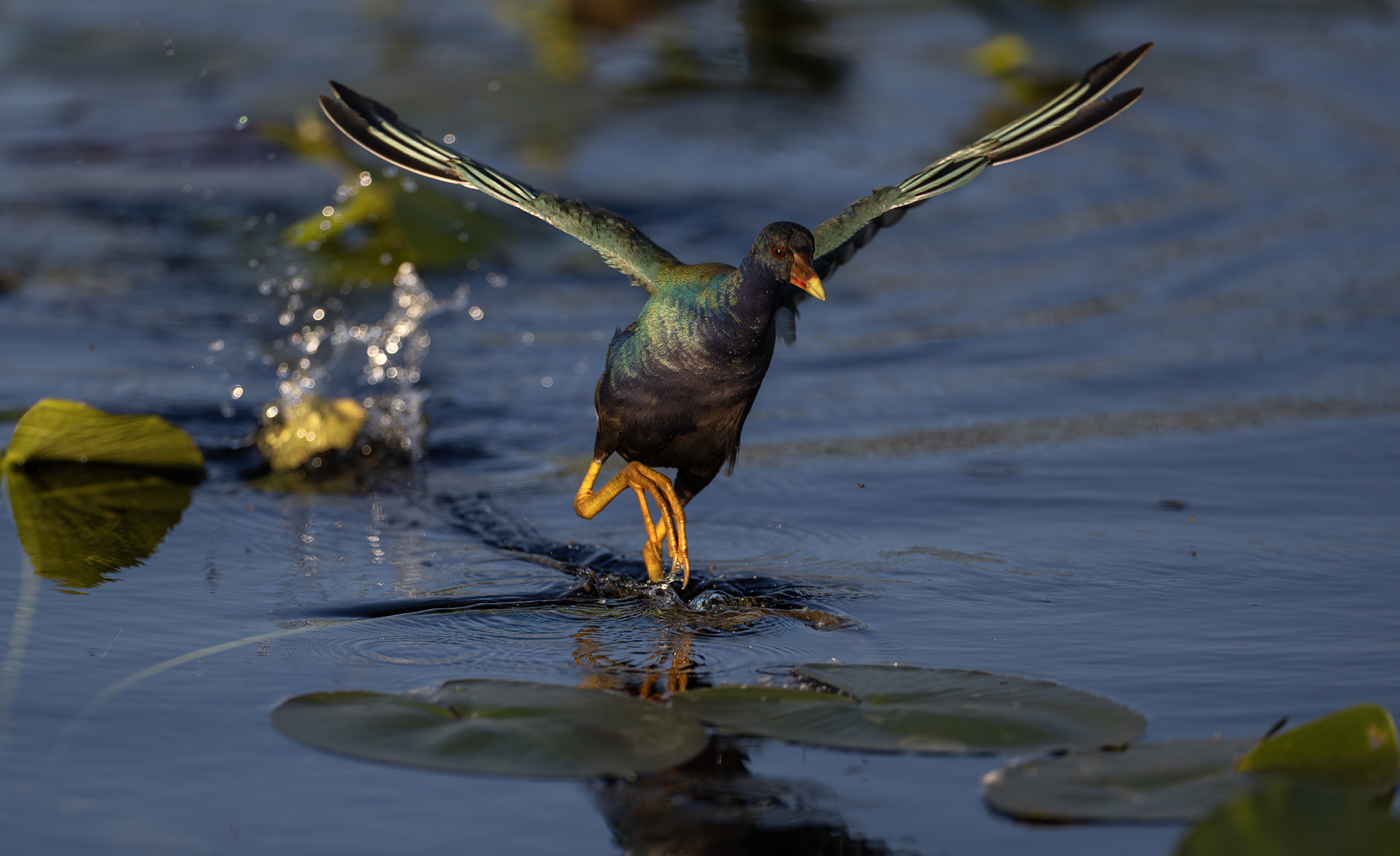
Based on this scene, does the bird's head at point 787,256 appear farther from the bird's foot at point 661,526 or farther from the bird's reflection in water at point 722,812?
the bird's reflection in water at point 722,812

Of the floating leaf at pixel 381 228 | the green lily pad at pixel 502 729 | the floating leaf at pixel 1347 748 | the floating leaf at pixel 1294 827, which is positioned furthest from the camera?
the floating leaf at pixel 381 228

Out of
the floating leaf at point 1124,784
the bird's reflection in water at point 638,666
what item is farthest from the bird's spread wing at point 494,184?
the floating leaf at point 1124,784

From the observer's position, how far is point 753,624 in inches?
131

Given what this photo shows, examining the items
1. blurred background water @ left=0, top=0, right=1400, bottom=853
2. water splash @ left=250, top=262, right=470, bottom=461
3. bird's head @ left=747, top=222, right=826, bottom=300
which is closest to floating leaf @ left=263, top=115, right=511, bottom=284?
blurred background water @ left=0, top=0, right=1400, bottom=853

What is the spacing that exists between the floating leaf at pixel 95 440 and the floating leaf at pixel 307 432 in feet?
0.90

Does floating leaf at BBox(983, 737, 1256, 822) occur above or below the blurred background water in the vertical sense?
below

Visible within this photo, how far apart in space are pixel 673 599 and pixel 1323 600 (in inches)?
55.9

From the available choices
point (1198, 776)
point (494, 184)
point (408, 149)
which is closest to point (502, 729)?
point (1198, 776)

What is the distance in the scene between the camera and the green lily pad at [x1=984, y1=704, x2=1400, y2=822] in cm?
227

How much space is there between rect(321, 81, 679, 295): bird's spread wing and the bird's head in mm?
323

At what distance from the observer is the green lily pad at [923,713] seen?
2.54 metres

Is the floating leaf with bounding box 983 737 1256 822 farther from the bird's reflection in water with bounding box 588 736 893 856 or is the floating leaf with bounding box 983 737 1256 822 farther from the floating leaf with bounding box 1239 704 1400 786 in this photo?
the bird's reflection in water with bounding box 588 736 893 856

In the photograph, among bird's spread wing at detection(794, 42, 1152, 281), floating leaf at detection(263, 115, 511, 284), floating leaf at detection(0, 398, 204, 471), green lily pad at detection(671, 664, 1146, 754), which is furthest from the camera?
floating leaf at detection(263, 115, 511, 284)

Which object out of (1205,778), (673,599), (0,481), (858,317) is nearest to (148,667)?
(673,599)
